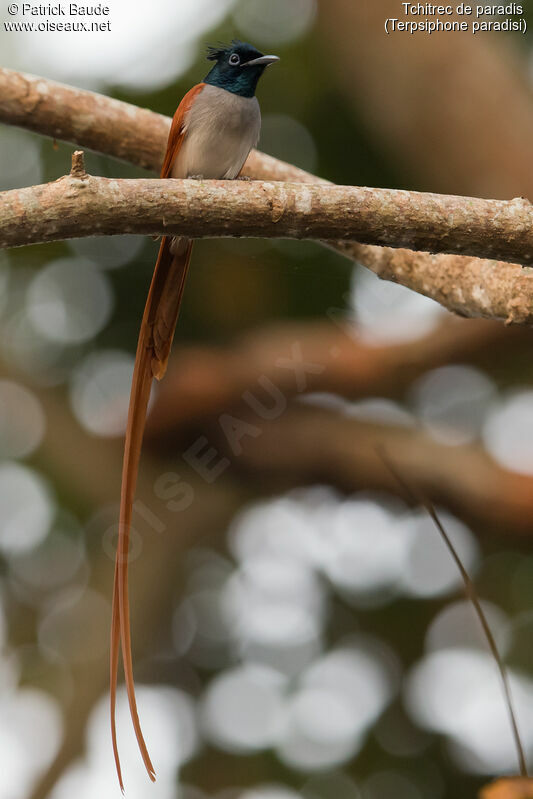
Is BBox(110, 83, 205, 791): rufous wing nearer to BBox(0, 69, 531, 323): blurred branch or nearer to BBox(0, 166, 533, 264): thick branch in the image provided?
BBox(0, 166, 533, 264): thick branch

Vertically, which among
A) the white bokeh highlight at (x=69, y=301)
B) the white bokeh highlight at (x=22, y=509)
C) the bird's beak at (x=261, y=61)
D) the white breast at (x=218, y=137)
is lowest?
the white bokeh highlight at (x=22, y=509)

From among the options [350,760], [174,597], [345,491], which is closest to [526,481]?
[345,491]

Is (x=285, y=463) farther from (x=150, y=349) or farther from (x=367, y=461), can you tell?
(x=150, y=349)

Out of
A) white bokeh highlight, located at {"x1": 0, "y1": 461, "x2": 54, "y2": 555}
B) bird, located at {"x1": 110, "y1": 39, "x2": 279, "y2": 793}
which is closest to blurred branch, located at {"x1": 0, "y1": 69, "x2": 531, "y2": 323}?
bird, located at {"x1": 110, "y1": 39, "x2": 279, "y2": 793}

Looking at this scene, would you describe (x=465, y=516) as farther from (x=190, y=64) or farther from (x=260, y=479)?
(x=190, y=64)

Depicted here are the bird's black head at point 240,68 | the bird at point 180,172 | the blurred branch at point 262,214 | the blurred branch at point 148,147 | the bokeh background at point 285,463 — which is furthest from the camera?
the bokeh background at point 285,463

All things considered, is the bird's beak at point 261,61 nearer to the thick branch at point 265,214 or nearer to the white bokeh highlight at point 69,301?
the thick branch at point 265,214

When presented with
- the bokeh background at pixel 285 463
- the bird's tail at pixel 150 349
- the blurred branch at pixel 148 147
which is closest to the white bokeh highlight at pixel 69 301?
the bokeh background at pixel 285 463
